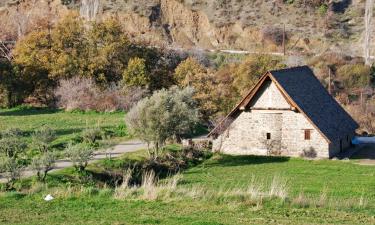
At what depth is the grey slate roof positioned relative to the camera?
41.1 metres


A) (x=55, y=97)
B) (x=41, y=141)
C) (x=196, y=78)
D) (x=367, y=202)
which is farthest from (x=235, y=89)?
(x=367, y=202)

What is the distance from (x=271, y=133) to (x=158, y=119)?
25.2 feet

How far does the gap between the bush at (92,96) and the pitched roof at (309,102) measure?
14.3 meters

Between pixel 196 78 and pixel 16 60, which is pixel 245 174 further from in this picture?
pixel 16 60

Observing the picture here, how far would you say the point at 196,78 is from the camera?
50000 millimetres

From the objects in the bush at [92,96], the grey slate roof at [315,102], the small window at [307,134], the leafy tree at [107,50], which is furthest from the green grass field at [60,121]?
the small window at [307,134]

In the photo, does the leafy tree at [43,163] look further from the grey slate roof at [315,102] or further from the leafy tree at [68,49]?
the leafy tree at [68,49]

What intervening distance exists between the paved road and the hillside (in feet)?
148

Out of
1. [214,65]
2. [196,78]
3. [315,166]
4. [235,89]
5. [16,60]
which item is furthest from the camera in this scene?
[214,65]

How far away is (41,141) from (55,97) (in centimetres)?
2378

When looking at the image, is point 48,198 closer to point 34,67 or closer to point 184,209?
point 184,209

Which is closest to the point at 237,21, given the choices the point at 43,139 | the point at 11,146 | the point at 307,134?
the point at 307,134

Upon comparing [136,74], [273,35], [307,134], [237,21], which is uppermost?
[237,21]

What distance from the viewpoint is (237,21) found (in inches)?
3538
